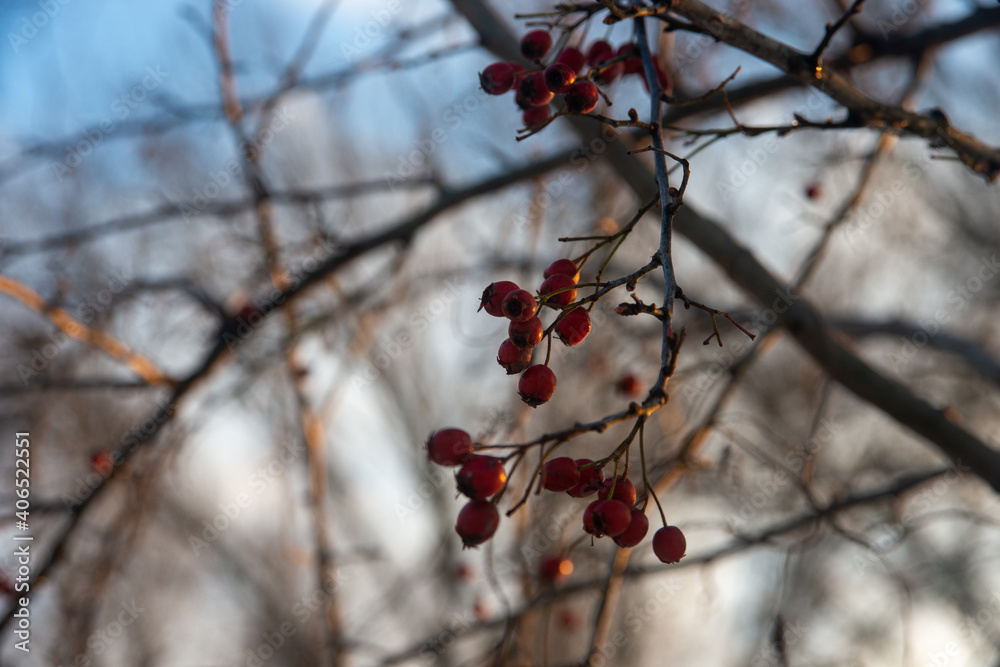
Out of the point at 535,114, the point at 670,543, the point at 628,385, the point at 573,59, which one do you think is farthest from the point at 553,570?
the point at 573,59

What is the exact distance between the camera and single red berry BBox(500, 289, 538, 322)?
946mm

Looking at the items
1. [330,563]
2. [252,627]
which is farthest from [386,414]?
[330,563]

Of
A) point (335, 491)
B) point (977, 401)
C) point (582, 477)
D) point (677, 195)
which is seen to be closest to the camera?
point (677, 195)

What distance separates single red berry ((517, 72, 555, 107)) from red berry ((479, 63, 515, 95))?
0.20 feet

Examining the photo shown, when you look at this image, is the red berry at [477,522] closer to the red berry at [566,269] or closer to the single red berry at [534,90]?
the red berry at [566,269]

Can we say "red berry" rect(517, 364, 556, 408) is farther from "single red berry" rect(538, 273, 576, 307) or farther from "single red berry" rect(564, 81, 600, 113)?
"single red berry" rect(564, 81, 600, 113)

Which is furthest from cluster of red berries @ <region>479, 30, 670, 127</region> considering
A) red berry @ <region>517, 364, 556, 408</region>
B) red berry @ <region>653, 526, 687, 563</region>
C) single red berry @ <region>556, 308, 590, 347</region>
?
red berry @ <region>653, 526, 687, 563</region>

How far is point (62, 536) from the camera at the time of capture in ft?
6.50

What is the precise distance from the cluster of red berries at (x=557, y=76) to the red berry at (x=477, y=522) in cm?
77

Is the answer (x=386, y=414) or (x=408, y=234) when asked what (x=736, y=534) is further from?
(x=386, y=414)

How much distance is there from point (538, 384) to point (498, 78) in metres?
0.73

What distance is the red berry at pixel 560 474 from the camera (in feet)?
3.08

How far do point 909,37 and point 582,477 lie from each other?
2416 mm

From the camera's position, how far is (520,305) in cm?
95
